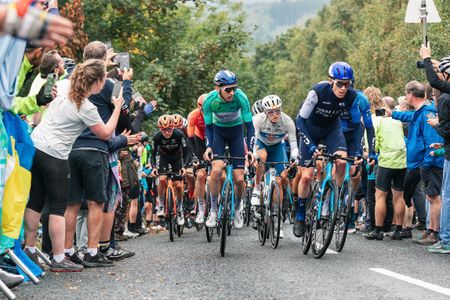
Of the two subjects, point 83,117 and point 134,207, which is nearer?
point 83,117

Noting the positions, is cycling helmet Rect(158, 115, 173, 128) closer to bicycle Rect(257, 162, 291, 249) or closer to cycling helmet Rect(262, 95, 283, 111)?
cycling helmet Rect(262, 95, 283, 111)

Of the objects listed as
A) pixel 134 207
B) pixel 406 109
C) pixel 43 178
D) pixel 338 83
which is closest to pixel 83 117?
pixel 43 178

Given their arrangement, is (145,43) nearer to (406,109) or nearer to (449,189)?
(406,109)

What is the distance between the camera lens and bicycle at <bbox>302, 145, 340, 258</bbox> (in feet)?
33.8

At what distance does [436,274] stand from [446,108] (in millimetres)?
3076

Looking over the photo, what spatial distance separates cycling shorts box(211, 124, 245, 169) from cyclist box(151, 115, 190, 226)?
3.30 m

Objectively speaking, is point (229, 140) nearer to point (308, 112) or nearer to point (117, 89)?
point (308, 112)

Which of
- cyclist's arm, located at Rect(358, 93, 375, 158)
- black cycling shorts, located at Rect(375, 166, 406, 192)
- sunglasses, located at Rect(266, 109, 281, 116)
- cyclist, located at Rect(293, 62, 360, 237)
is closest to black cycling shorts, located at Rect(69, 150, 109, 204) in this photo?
cyclist, located at Rect(293, 62, 360, 237)

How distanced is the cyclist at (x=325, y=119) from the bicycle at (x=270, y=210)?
0.98ft

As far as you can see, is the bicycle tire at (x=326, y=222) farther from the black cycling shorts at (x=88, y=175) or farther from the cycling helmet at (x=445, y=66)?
the black cycling shorts at (x=88, y=175)

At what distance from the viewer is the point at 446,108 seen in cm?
1122

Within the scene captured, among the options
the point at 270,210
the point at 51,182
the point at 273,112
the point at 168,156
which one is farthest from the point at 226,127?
the point at 51,182

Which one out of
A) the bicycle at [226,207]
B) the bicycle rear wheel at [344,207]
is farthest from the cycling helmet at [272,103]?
the bicycle rear wheel at [344,207]

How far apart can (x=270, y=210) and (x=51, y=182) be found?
433 cm
